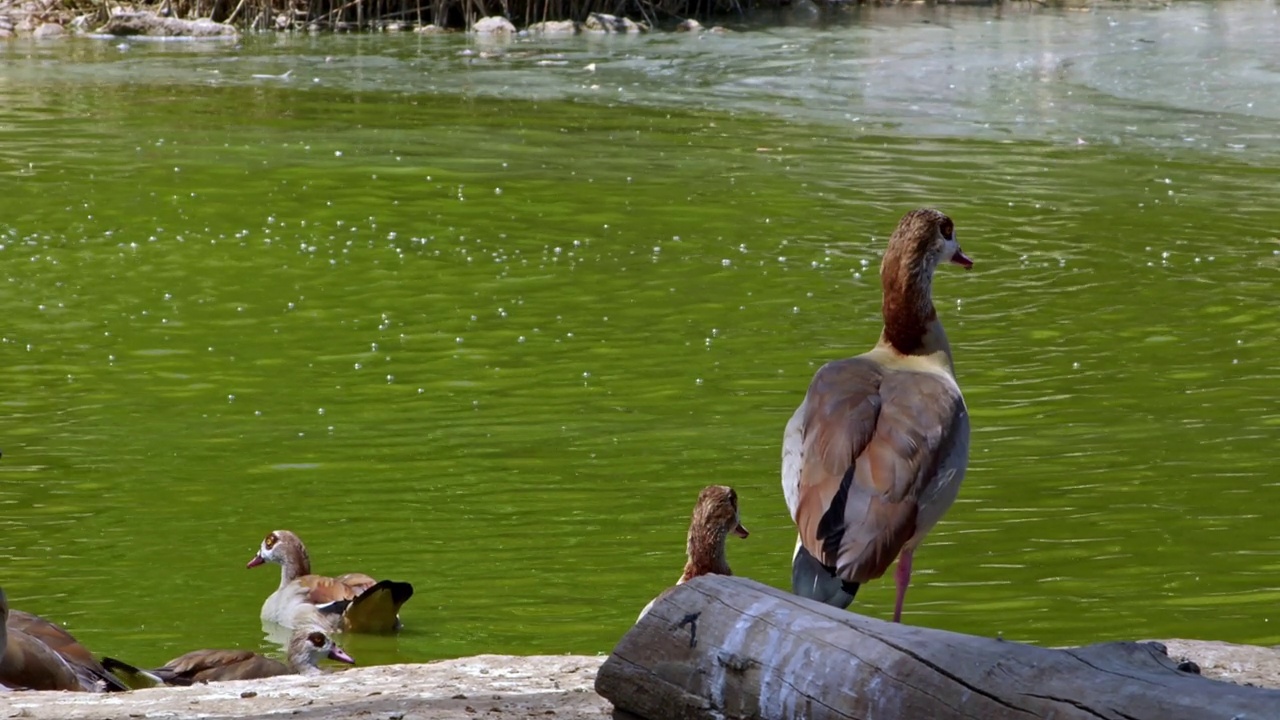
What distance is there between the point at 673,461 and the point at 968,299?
13.4 ft

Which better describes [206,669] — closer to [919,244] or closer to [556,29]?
[919,244]

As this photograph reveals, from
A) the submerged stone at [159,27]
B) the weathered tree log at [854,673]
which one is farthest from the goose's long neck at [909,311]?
the submerged stone at [159,27]

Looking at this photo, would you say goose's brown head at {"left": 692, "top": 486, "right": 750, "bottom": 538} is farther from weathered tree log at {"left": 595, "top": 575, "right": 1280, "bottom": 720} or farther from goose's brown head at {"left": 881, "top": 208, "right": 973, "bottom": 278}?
weathered tree log at {"left": 595, "top": 575, "right": 1280, "bottom": 720}

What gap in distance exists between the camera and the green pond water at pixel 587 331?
8.28 m

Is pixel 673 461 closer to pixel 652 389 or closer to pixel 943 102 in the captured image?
pixel 652 389

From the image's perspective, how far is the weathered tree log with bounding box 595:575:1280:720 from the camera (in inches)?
166

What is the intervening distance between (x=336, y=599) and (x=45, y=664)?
1687 mm

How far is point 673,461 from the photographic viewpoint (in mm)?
9820

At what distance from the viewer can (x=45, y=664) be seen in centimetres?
636

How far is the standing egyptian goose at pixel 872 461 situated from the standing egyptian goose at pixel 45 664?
7.42 feet

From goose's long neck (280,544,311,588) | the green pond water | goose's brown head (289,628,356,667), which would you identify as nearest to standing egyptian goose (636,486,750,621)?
the green pond water

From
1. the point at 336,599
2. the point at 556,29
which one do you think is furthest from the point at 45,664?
the point at 556,29

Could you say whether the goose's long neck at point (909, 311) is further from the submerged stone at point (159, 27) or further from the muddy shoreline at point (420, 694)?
the submerged stone at point (159, 27)

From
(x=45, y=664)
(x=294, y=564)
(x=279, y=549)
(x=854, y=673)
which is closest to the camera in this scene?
(x=854, y=673)
